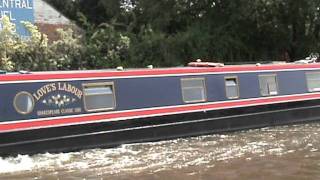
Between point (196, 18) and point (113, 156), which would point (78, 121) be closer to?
point (113, 156)

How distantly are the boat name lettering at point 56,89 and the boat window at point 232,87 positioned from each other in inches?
156

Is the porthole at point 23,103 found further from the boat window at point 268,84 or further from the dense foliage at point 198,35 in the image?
the dense foliage at point 198,35

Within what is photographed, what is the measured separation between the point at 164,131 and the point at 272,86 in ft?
12.7

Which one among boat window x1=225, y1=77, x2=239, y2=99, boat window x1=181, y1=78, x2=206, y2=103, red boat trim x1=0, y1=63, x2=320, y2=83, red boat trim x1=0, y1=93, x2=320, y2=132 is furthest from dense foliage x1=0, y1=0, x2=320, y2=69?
boat window x1=181, y1=78, x2=206, y2=103

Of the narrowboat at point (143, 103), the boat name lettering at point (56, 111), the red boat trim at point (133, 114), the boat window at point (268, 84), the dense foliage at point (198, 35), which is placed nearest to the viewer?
the red boat trim at point (133, 114)

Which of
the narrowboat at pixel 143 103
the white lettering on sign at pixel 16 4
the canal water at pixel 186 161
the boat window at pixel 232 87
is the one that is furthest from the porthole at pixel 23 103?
the white lettering on sign at pixel 16 4

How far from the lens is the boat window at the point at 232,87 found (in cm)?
1441

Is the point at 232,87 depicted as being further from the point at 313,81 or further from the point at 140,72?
the point at 313,81

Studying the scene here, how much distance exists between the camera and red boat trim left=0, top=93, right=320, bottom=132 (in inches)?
433

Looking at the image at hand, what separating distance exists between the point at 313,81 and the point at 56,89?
7.70 m

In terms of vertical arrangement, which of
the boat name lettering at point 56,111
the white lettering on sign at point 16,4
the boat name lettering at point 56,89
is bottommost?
the boat name lettering at point 56,111

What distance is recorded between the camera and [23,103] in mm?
11227

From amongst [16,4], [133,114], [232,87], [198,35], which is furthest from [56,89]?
[16,4]

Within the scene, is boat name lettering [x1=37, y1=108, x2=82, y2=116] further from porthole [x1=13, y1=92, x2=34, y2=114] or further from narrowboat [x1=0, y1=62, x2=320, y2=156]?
porthole [x1=13, y1=92, x2=34, y2=114]
